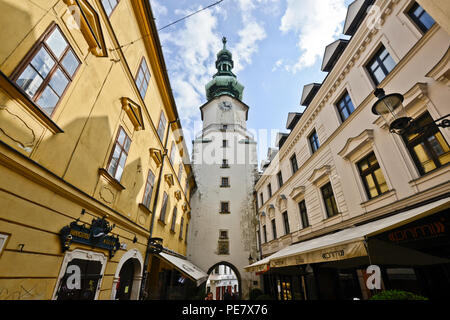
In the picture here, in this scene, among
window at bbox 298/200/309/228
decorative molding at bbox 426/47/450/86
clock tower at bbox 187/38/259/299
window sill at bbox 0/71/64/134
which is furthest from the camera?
clock tower at bbox 187/38/259/299

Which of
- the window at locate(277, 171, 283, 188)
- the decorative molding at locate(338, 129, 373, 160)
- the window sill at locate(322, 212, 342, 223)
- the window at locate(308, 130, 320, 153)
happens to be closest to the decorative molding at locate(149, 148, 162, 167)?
the decorative molding at locate(338, 129, 373, 160)

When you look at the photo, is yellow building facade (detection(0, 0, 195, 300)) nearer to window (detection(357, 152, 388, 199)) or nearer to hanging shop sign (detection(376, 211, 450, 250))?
hanging shop sign (detection(376, 211, 450, 250))

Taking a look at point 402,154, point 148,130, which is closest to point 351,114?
point 402,154

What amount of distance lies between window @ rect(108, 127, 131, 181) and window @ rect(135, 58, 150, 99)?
2.26 m

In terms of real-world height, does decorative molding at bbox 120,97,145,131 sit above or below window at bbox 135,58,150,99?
below

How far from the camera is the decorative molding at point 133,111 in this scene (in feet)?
20.6

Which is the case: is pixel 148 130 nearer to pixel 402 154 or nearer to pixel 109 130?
pixel 109 130

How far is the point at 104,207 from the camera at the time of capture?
17.1 ft

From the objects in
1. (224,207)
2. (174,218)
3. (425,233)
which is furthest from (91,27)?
(224,207)

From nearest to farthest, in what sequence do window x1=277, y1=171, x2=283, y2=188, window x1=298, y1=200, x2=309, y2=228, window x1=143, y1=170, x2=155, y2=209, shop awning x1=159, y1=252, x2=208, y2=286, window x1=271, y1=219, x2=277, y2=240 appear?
window x1=143, y1=170, x2=155, y2=209 < shop awning x1=159, y1=252, x2=208, y2=286 < window x1=298, y1=200, x2=309, y2=228 < window x1=277, y1=171, x2=283, y2=188 < window x1=271, y1=219, x2=277, y2=240

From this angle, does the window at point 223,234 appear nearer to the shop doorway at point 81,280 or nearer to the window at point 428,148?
the shop doorway at point 81,280

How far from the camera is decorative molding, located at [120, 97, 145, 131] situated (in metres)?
6.29

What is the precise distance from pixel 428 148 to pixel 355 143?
2.31m
